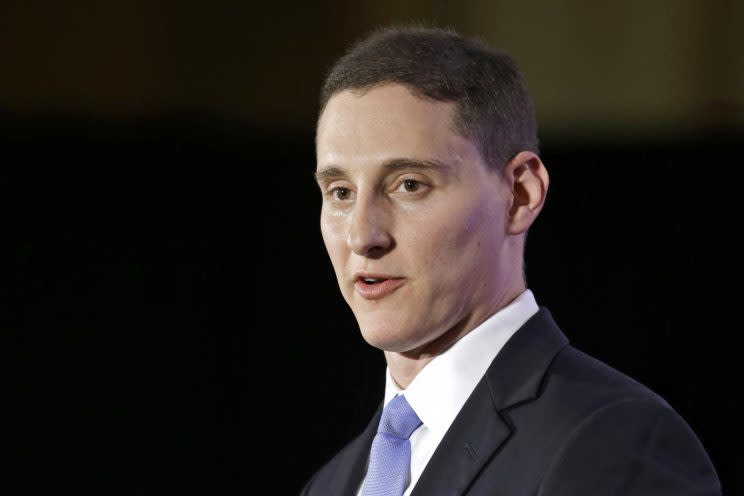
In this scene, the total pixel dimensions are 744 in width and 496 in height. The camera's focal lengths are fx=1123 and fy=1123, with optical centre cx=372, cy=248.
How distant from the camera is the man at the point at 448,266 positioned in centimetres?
166

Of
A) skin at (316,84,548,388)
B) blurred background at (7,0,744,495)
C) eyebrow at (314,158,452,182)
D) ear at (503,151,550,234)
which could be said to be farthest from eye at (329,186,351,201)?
blurred background at (7,0,744,495)

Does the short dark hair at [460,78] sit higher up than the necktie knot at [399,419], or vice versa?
the short dark hair at [460,78]

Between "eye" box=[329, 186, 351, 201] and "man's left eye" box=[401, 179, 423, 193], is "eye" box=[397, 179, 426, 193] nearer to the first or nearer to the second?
"man's left eye" box=[401, 179, 423, 193]

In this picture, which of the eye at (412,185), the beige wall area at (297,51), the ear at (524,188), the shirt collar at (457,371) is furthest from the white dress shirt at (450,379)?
the beige wall area at (297,51)

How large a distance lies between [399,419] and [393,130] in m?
0.48

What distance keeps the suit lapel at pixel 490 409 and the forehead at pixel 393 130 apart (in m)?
0.33

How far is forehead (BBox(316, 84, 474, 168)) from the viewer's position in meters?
1.73

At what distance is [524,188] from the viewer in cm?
185

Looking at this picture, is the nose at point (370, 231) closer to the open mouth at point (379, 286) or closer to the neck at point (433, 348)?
the open mouth at point (379, 286)

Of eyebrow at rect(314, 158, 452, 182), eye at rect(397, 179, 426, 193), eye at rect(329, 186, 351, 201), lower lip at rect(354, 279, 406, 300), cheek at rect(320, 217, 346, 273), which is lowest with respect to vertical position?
lower lip at rect(354, 279, 406, 300)

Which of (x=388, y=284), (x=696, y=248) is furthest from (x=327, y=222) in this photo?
(x=696, y=248)

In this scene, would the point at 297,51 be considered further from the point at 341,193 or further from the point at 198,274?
the point at 341,193

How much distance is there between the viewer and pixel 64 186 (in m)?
3.87

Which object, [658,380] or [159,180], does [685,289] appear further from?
[159,180]
